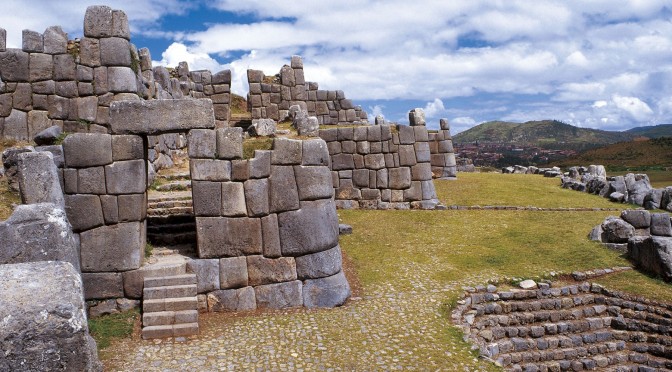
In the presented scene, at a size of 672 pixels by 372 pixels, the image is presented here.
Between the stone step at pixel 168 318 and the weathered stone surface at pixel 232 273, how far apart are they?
1215 millimetres

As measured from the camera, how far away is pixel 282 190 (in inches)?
453

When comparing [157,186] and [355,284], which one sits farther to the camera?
[157,186]

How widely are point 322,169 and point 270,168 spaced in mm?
1309

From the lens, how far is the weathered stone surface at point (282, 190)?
11.5 m

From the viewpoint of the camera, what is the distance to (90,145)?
10.6 metres

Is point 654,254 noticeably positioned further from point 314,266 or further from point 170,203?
point 170,203

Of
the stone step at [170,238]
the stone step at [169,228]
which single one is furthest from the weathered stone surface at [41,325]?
the stone step at [169,228]

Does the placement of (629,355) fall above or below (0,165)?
below

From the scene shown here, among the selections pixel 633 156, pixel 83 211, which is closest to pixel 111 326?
pixel 83 211

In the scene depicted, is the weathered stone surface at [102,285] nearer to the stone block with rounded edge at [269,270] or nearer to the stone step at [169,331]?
the stone step at [169,331]

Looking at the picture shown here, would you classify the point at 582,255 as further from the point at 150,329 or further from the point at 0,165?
the point at 0,165

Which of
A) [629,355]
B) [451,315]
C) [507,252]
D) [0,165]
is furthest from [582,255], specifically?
[0,165]

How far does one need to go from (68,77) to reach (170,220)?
6207 mm

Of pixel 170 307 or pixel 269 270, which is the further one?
pixel 269 270
